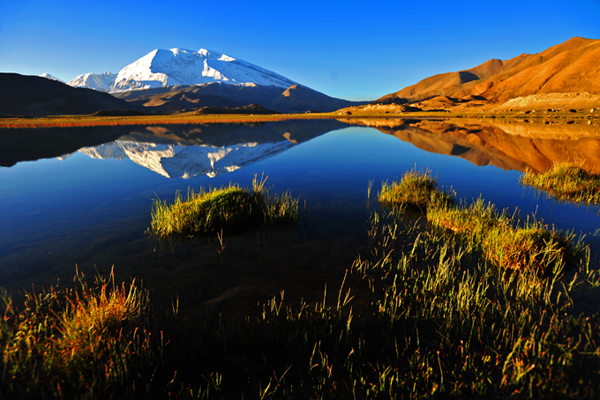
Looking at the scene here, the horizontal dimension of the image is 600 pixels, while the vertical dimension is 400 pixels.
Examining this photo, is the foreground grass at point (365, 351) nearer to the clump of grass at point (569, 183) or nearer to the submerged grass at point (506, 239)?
the submerged grass at point (506, 239)

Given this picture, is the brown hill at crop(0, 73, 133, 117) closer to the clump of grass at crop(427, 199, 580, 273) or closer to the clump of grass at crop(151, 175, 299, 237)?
the clump of grass at crop(151, 175, 299, 237)

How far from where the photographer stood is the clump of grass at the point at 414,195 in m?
10.9

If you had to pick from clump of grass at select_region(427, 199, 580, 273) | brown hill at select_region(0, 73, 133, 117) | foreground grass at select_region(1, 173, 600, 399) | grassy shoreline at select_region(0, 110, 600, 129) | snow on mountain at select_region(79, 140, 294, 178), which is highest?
brown hill at select_region(0, 73, 133, 117)

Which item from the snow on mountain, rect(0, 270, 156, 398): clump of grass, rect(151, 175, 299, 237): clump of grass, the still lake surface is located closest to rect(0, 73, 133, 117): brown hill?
the snow on mountain

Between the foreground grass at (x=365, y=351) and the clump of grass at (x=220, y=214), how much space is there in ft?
11.3

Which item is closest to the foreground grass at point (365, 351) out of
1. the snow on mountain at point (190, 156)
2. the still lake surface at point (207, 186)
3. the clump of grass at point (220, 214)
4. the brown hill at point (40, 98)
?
the still lake surface at point (207, 186)

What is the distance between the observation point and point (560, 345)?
3.68 metres

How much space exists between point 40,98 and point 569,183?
253066 millimetres

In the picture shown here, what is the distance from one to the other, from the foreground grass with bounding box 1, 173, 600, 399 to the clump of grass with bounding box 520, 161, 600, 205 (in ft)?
26.4

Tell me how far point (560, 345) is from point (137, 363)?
5.55m

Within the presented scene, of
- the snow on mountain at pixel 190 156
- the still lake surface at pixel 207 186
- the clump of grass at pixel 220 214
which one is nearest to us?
the still lake surface at pixel 207 186

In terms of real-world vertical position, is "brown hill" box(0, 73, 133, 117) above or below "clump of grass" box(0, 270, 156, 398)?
above

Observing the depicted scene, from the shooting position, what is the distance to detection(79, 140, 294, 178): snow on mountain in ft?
64.3

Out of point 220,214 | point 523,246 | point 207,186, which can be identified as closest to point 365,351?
point 523,246
